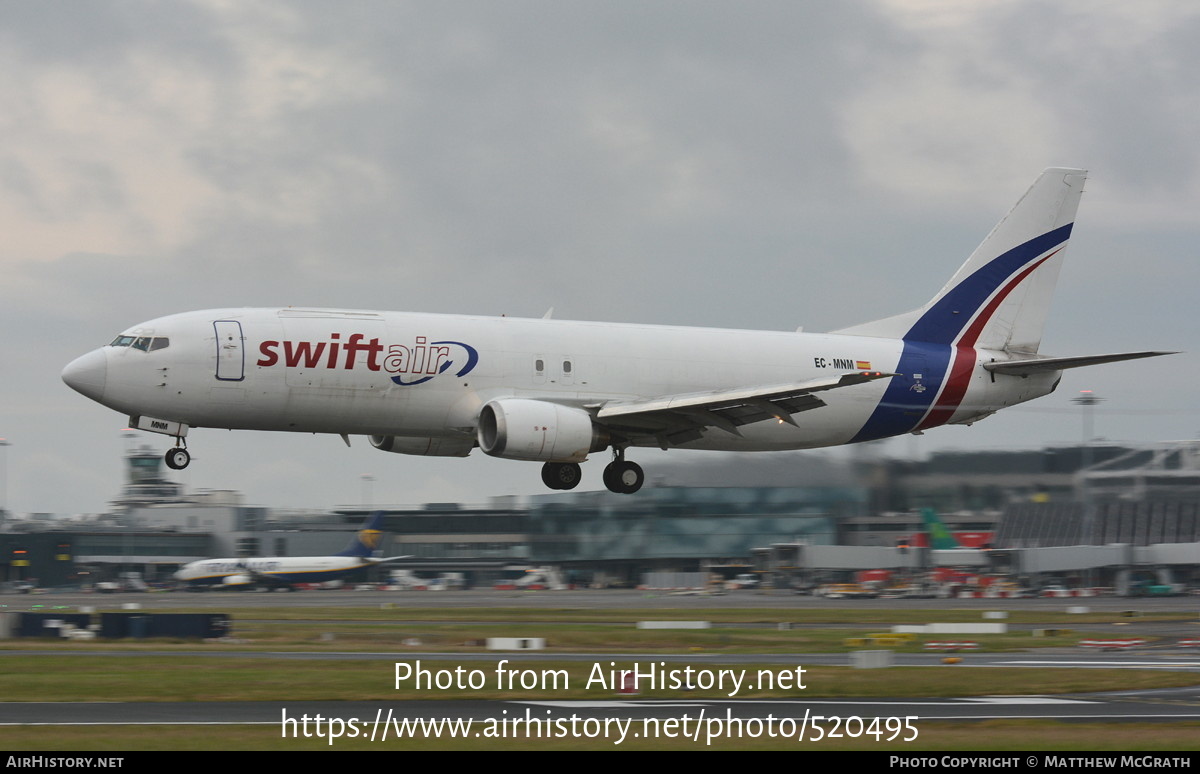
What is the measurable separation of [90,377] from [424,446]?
8865mm

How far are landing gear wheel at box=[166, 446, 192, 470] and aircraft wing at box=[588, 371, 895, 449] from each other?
10.5 m

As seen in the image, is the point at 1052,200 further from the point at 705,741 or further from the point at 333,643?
the point at 705,741

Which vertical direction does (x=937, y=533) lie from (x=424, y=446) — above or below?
below

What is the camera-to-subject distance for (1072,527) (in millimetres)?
61500

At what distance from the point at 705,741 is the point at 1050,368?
988 inches

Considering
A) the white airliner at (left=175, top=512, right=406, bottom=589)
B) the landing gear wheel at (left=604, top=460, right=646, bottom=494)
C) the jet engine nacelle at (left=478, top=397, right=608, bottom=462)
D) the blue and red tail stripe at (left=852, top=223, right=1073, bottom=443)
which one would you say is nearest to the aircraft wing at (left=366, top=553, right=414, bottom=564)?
the white airliner at (left=175, top=512, right=406, bottom=589)

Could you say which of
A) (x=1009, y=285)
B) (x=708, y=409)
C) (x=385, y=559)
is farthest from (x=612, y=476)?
(x=385, y=559)

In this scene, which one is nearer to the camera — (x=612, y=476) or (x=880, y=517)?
(x=612, y=476)

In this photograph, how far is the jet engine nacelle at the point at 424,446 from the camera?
38.7 m

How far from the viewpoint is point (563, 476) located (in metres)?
40.1

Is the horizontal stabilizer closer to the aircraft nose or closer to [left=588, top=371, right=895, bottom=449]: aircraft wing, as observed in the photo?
[left=588, top=371, right=895, bottom=449]: aircraft wing

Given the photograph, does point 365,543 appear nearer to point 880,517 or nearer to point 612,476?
point 880,517

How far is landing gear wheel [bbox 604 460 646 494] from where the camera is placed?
131ft

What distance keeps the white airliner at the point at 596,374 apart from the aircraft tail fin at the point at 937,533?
61.9 feet
